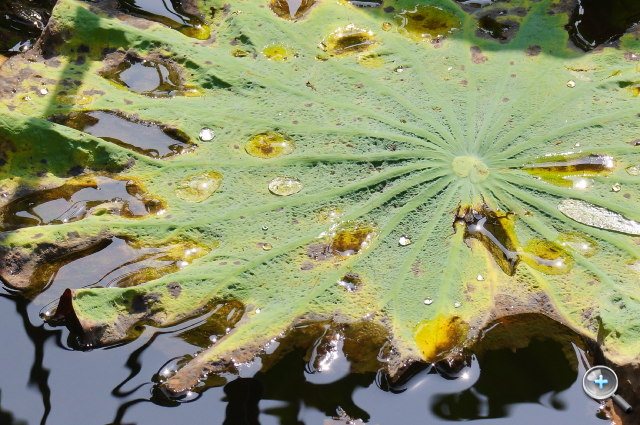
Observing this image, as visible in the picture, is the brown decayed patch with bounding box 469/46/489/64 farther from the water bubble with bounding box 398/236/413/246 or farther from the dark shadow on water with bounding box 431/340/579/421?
the dark shadow on water with bounding box 431/340/579/421

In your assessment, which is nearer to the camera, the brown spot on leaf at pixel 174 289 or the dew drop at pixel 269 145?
the brown spot on leaf at pixel 174 289

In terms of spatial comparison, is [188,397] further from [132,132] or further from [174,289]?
[132,132]

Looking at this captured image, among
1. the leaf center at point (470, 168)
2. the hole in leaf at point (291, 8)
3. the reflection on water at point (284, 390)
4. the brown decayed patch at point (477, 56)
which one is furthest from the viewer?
the hole in leaf at point (291, 8)

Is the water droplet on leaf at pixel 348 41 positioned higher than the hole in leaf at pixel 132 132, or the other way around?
the water droplet on leaf at pixel 348 41

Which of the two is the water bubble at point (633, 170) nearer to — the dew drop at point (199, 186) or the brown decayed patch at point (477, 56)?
the brown decayed patch at point (477, 56)

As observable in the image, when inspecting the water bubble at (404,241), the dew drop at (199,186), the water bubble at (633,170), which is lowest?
the dew drop at (199,186)

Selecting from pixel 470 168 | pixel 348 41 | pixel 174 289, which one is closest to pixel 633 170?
pixel 470 168

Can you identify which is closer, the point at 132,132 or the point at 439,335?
the point at 439,335

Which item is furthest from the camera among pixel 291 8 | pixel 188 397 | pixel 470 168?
pixel 291 8

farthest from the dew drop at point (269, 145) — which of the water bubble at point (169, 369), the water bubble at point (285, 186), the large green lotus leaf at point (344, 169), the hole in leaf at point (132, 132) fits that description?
the water bubble at point (169, 369)
